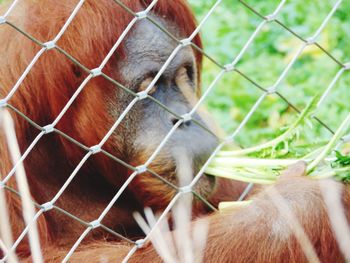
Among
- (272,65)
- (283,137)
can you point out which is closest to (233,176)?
(283,137)

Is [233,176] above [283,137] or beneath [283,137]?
beneath

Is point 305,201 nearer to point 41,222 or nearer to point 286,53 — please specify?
point 41,222

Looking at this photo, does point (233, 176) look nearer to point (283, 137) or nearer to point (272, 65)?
point (283, 137)

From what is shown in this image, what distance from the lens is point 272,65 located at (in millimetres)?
5426

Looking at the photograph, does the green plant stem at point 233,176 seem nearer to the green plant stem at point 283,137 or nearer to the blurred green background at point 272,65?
the green plant stem at point 283,137

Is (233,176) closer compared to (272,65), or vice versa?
(233,176)

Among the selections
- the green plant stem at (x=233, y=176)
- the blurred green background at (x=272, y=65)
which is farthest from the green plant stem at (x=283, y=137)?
the blurred green background at (x=272, y=65)

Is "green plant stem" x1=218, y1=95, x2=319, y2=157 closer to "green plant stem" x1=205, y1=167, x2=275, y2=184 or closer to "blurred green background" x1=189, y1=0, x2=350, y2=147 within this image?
"green plant stem" x1=205, y1=167, x2=275, y2=184

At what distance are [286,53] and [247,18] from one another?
504 mm

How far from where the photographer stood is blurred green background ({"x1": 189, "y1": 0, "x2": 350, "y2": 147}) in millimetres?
4980

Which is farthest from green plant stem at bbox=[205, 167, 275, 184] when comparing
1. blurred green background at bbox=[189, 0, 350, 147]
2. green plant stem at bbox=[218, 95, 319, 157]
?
blurred green background at bbox=[189, 0, 350, 147]

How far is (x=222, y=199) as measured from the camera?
13.4ft

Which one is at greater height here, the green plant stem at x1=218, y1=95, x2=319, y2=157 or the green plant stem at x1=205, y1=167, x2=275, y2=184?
the green plant stem at x1=218, y1=95, x2=319, y2=157

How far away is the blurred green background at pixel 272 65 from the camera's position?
4.98 meters
